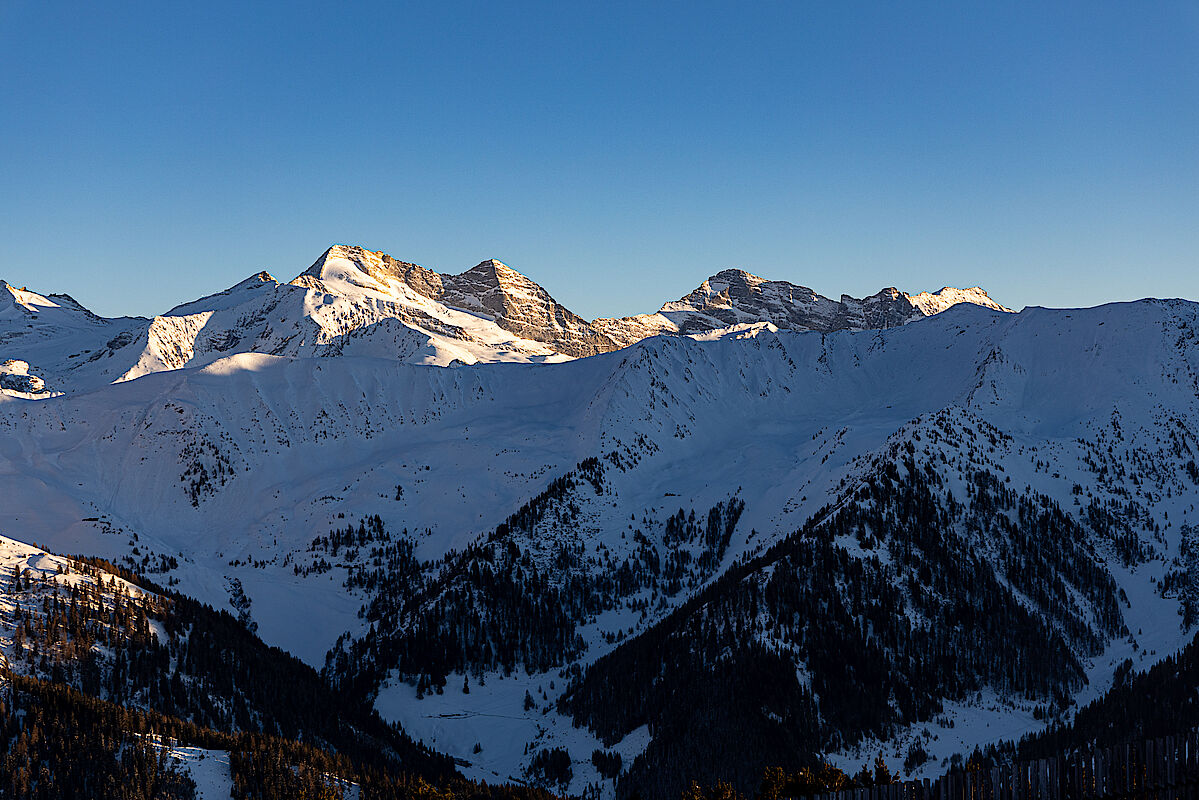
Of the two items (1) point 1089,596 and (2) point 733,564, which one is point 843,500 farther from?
(1) point 1089,596

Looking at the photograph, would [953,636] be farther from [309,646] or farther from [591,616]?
[309,646]

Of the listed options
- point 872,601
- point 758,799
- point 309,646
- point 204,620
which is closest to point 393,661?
point 309,646

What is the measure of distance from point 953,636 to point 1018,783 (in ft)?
409

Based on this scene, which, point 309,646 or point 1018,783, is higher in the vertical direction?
point 1018,783

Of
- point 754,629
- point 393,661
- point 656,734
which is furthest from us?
point 393,661

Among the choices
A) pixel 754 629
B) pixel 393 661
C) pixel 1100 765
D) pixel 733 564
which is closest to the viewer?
pixel 1100 765

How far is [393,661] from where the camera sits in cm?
17438

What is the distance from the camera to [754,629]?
504 feet

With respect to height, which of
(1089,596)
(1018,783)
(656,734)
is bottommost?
(656,734)

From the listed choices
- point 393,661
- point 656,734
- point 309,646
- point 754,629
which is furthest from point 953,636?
point 309,646

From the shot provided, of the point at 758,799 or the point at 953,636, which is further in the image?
the point at 953,636

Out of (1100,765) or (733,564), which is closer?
(1100,765)

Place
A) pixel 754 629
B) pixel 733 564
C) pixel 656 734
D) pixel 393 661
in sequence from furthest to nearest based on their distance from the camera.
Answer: pixel 733 564
pixel 393 661
pixel 754 629
pixel 656 734

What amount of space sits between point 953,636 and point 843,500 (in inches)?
1319
